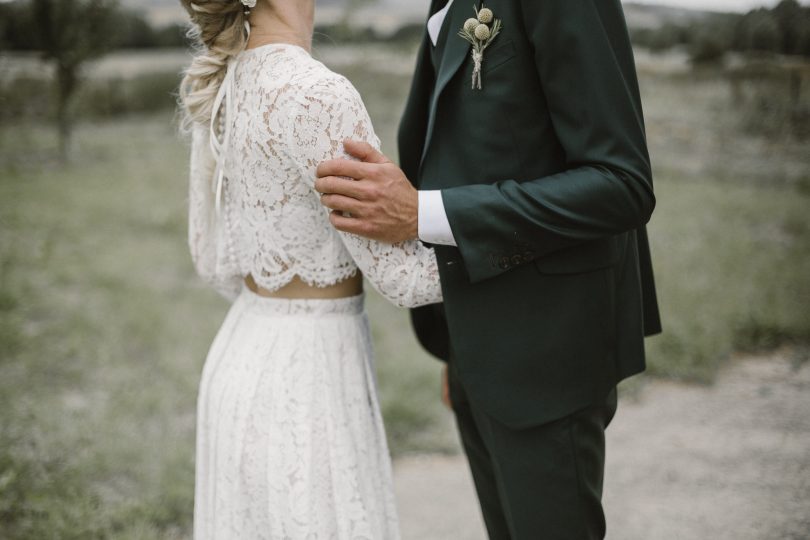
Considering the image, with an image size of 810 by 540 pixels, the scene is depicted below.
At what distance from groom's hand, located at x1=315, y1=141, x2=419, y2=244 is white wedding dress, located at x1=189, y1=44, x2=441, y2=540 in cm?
5

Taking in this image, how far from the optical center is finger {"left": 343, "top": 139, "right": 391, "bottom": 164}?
55.6 inches

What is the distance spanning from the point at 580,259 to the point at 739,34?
631 centimetres

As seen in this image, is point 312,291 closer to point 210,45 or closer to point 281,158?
point 281,158

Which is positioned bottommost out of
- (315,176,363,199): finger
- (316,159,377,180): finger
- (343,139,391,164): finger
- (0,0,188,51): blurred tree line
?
(315,176,363,199): finger

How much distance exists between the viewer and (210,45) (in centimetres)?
169

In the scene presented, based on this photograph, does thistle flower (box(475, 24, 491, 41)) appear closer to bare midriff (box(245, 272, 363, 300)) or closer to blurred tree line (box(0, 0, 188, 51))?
bare midriff (box(245, 272, 363, 300))

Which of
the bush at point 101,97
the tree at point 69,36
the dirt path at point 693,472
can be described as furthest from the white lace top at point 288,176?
the tree at point 69,36

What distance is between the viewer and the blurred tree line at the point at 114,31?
935 centimetres

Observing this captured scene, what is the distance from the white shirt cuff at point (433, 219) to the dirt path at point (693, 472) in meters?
2.17

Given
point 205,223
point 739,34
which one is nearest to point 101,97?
point 739,34

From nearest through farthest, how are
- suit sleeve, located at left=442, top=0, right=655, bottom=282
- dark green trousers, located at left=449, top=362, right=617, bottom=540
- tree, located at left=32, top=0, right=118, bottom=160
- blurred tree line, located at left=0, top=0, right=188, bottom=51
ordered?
suit sleeve, located at left=442, top=0, right=655, bottom=282 < dark green trousers, located at left=449, top=362, right=617, bottom=540 < blurred tree line, located at left=0, top=0, right=188, bottom=51 < tree, located at left=32, top=0, right=118, bottom=160

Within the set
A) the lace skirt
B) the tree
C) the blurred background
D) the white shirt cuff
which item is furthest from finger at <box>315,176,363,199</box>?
the tree

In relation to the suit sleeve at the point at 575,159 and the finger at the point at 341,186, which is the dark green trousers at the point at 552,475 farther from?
the finger at the point at 341,186

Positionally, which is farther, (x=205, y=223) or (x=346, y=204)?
(x=205, y=223)
